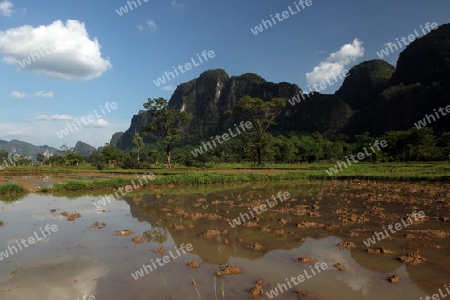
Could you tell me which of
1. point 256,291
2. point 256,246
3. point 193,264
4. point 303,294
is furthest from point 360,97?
point 256,291

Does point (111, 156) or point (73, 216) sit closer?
point (73, 216)

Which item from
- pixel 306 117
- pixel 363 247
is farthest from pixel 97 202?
pixel 306 117

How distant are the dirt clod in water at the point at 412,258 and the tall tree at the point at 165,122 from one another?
37.4 meters

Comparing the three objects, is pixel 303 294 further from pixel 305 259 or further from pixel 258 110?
pixel 258 110

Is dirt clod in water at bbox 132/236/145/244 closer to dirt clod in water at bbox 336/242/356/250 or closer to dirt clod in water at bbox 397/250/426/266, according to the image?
dirt clod in water at bbox 336/242/356/250

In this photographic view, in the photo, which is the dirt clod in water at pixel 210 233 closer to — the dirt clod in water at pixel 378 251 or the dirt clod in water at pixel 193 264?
the dirt clod in water at pixel 193 264

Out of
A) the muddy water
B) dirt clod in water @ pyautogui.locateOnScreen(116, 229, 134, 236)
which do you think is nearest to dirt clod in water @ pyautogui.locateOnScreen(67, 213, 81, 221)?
the muddy water

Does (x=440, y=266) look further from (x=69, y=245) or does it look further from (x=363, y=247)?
(x=69, y=245)

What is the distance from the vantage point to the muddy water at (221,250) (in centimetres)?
595

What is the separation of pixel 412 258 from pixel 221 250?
458cm

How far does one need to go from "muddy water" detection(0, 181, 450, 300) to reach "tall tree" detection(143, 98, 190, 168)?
2831 centimetres

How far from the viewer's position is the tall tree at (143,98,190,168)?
1699 inches

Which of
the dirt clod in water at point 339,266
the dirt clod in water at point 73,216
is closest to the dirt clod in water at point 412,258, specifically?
the dirt clod in water at point 339,266

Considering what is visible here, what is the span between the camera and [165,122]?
44531 mm
